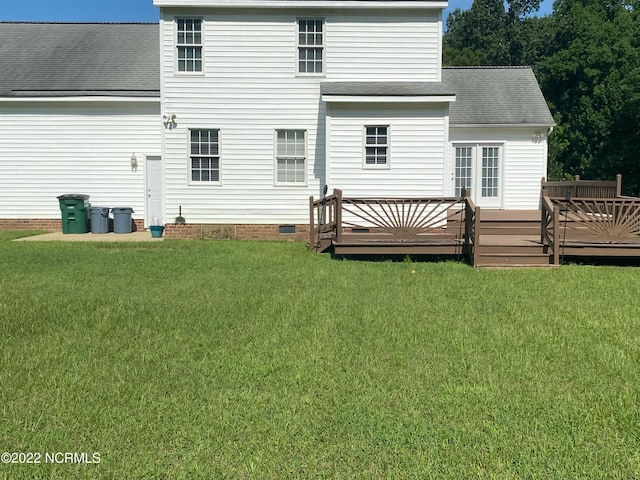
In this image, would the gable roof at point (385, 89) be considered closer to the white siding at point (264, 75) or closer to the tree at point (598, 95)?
the white siding at point (264, 75)

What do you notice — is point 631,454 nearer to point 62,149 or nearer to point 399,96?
point 399,96

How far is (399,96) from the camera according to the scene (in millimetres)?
13500

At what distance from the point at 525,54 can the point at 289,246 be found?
42.6 m

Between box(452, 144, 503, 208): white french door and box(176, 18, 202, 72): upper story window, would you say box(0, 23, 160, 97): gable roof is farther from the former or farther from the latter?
box(452, 144, 503, 208): white french door

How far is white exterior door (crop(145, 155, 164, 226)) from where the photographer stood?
16828 millimetres

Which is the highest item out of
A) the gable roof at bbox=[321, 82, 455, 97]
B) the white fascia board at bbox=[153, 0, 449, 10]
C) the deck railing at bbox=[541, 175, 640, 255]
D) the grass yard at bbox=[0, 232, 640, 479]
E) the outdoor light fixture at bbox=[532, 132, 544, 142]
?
the white fascia board at bbox=[153, 0, 449, 10]

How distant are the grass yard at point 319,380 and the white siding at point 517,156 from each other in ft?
30.8

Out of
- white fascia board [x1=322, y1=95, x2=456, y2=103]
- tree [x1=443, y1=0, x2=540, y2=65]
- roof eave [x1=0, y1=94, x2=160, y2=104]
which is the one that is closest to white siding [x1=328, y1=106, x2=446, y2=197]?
white fascia board [x1=322, y1=95, x2=456, y2=103]

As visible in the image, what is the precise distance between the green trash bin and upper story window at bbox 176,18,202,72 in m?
4.96

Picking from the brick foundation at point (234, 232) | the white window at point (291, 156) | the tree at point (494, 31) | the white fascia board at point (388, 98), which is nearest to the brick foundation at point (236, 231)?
the brick foundation at point (234, 232)

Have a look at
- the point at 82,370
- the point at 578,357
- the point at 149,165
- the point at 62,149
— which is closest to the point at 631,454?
the point at 578,357

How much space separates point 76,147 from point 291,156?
6881mm

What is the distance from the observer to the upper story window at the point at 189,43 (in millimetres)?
14664

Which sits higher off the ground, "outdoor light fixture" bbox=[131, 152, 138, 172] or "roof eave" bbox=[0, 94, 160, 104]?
"roof eave" bbox=[0, 94, 160, 104]
